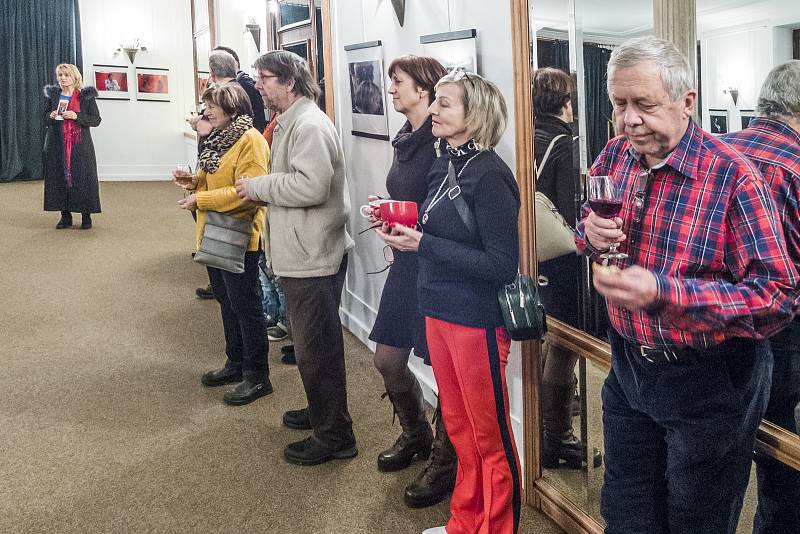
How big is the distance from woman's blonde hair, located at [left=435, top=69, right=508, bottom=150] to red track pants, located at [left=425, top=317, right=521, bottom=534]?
0.55m

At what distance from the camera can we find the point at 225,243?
3430mm

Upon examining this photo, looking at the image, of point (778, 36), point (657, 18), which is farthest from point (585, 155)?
point (778, 36)

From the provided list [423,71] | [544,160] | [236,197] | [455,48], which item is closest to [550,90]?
[544,160]

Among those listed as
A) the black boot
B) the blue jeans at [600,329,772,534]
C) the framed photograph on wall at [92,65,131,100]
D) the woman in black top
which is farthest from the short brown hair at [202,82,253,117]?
the framed photograph on wall at [92,65,131,100]

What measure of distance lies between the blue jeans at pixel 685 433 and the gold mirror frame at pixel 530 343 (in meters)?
0.50

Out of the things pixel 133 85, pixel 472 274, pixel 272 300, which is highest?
pixel 133 85

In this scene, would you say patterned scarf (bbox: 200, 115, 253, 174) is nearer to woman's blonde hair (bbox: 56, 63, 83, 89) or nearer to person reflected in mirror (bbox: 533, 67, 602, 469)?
person reflected in mirror (bbox: 533, 67, 602, 469)

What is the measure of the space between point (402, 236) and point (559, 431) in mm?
892

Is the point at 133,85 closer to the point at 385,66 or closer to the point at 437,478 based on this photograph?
the point at 385,66

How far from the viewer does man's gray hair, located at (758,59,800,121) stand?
1.54m

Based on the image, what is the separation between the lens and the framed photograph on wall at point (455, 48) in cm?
280

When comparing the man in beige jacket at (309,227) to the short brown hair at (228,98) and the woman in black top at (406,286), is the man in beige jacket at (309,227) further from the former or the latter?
the short brown hair at (228,98)

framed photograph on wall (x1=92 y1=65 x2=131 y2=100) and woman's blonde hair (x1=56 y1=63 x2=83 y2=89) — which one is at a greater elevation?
framed photograph on wall (x1=92 y1=65 x2=131 y2=100)

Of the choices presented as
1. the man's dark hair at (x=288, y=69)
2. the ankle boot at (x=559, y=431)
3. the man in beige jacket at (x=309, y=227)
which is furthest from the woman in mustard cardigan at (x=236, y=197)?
the ankle boot at (x=559, y=431)
